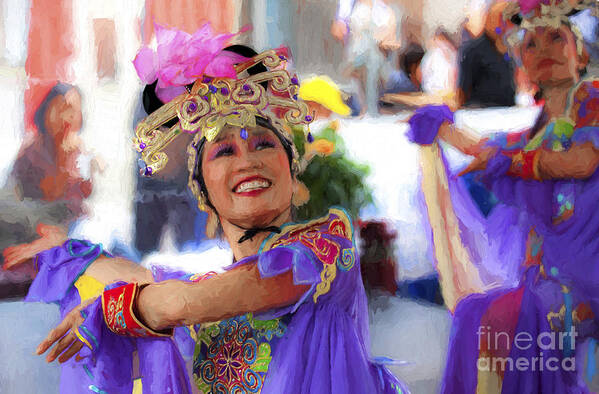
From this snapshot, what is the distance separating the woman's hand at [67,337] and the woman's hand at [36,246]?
0.56 feet

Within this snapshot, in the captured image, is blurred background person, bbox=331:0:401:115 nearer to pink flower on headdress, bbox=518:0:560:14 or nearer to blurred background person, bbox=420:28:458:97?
blurred background person, bbox=420:28:458:97

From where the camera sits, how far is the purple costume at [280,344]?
139 centimetres

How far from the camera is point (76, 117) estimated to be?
5.27 ft

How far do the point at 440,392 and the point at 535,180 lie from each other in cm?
48

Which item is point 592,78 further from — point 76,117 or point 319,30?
point 76,117

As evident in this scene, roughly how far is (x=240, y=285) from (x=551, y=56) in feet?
2.56

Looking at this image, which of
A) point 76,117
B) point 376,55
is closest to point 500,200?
point 376,55

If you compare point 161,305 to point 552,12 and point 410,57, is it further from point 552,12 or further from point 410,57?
point 552,12

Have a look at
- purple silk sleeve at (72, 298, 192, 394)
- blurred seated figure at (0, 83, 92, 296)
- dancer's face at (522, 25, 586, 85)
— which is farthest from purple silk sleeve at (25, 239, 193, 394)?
dancer's face at (522, 25, 586, 85)

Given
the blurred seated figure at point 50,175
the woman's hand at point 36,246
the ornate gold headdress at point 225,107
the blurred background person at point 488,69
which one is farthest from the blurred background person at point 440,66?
the woman's hand at point 36,246

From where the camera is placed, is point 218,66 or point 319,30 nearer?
point 218,66

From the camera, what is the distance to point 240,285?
140cm

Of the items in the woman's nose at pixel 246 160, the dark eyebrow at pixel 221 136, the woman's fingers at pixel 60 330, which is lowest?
the woman's fingers at pixel 60 330

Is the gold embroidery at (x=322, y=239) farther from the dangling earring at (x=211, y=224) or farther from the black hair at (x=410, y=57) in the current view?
the black hair at (x=410, y=57)
